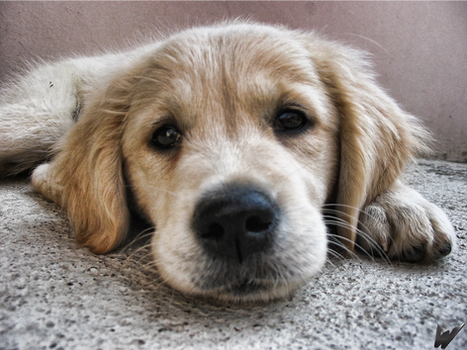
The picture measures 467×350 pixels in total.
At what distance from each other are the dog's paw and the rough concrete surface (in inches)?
3.2

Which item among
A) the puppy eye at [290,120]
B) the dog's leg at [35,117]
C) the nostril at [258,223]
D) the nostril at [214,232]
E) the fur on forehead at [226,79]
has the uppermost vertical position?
the fur on forehead at [226,79]

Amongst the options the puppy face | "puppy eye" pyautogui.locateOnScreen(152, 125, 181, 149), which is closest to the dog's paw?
the puppy face

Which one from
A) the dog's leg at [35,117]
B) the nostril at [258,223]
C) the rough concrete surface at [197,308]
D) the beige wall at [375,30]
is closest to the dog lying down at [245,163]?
the nostril at [258,223]

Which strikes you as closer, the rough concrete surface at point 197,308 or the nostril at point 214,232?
the rough concrete surface at point 197,308

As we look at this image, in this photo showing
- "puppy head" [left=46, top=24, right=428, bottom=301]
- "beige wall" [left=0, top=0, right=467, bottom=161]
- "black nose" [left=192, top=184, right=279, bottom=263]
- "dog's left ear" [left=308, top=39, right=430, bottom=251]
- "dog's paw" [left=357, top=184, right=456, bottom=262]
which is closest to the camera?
"black nose" [left=192, top=184, right=279, bottom=263]

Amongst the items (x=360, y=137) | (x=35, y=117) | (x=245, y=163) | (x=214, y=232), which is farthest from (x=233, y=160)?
(x=35, y=117)

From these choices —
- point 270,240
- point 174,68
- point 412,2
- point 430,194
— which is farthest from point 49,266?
point 412,2

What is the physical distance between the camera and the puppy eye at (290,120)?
225 centimetres

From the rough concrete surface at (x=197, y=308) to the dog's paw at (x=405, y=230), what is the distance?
0.08m

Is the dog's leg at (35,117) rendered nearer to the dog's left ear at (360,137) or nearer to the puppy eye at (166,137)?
the puppy eye at (166,137)

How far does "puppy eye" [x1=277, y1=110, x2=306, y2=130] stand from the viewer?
2.25 meters

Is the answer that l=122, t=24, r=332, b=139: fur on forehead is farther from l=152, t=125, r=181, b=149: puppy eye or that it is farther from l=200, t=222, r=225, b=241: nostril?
l=200, t=222, r=225, b=241: nostril

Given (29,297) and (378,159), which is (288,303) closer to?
(29,297)

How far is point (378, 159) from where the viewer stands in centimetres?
246
